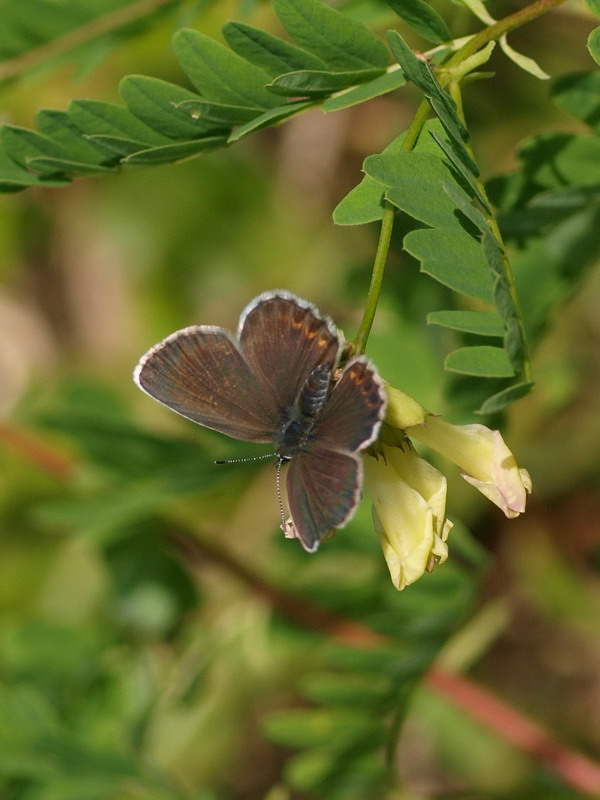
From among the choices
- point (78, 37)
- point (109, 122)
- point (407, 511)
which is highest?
point (78, 37)

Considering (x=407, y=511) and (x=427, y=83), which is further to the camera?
(x=407, y=511)

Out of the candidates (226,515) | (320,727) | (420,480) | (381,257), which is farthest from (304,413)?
(226,515)

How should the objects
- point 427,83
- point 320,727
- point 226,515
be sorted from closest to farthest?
point 427,83
point 320,727
point 226,515

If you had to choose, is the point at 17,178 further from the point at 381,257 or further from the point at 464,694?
the point at 464,694

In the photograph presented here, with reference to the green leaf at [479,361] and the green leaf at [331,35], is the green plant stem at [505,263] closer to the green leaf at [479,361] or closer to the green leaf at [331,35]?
the green leaf at [479,361]

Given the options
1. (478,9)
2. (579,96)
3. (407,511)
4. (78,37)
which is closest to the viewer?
(407,511)

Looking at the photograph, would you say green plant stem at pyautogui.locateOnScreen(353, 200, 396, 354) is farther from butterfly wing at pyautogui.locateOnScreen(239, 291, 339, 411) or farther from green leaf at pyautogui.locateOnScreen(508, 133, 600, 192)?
green leaf at pyautogui.locateOnScreen(508, 133, 600, 192)

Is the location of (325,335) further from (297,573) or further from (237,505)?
(237,505)

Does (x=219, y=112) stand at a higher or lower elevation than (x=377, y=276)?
higher
